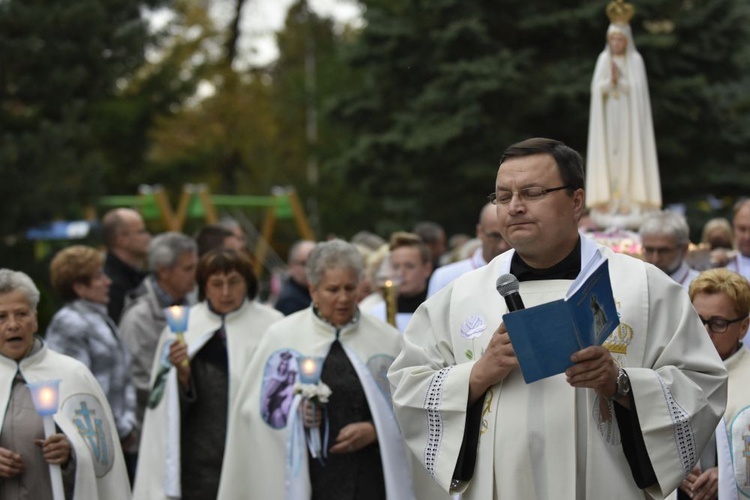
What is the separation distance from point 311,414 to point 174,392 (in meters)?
1.19

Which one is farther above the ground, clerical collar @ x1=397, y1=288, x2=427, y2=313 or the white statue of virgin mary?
the white statue of virgin mary

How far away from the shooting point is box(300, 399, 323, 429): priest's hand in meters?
6.77

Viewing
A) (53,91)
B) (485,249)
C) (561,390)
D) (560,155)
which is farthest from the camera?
(53,91)

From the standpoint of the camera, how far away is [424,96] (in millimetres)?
20812

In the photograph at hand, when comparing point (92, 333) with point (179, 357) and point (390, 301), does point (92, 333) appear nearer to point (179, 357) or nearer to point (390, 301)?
point (179, 357)

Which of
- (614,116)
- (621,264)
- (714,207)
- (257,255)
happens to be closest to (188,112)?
(257,255)

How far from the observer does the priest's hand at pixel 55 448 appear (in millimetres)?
6043

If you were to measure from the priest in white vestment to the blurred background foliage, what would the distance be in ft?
44.8

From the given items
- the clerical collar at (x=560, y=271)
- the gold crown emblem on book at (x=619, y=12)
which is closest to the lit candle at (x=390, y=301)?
the gold crown emblem on book at (x=619, y=12)

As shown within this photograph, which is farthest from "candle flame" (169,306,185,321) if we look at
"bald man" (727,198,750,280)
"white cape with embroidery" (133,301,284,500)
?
"bald man" (727,198,750,280)

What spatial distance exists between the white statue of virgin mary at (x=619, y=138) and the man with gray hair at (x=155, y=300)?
308 centimetres

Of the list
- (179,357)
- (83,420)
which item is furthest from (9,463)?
(179,357)

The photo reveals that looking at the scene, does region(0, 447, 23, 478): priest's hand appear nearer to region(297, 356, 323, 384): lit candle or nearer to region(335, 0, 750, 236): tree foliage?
region(297, 356, 323, 384): lit candle

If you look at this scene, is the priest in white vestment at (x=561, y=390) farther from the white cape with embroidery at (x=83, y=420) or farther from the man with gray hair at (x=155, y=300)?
the man with gray hair at (x=155, y=300)
